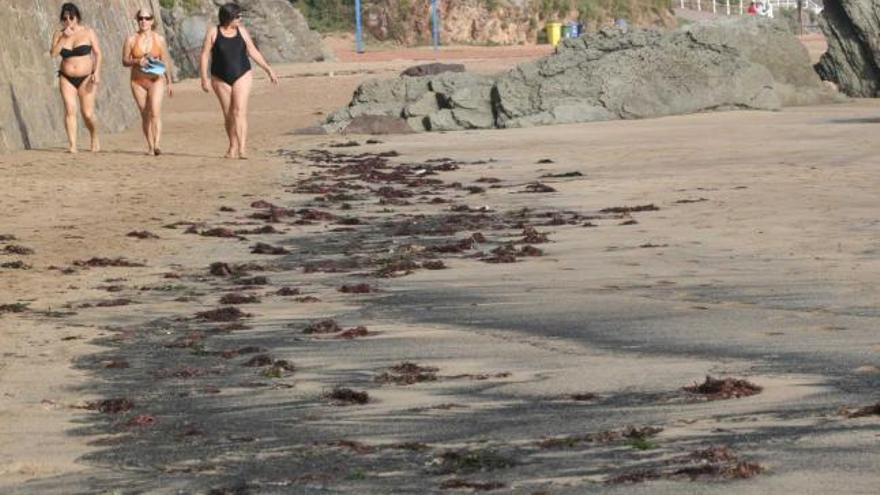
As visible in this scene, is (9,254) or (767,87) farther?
(767,87)

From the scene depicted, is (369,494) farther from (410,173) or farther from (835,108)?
(835,108)

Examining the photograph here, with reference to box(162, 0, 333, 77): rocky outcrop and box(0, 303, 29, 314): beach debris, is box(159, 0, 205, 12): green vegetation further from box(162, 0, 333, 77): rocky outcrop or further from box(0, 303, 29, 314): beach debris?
box(0, 303, 29, 314): beach debris

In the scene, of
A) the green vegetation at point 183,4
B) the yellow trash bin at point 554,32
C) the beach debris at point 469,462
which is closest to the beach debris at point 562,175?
the beach debris at point 469,462

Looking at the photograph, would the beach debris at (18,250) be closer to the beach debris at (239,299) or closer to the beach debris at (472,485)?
the beach debris at (239,299)

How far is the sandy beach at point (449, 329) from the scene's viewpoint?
235 inches

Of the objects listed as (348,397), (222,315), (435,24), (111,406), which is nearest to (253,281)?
(222,315)

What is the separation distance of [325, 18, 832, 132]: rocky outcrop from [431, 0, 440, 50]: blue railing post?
28.1 m

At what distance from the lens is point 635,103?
86.3 feet

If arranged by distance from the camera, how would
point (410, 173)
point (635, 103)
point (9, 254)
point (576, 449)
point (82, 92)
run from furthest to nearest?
1. point (635, 103)
2. point (82, 92)
3. point (410, 173)
4. point (9, 254)
5. point (576, 449)

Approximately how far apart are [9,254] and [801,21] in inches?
2696

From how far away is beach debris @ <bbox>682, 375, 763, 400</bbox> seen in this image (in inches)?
263

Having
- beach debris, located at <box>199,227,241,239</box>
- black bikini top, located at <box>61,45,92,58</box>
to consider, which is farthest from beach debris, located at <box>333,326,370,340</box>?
black bikini top, located at <box>61,45,92,58</box>

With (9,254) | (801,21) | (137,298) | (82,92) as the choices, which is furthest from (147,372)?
(801,21)

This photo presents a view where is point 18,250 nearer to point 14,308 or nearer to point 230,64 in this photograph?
point 14,308
